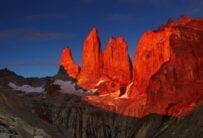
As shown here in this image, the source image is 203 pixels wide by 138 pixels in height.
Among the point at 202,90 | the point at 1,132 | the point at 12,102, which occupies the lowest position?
the point at 1,132

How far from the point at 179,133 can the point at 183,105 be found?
187 ft

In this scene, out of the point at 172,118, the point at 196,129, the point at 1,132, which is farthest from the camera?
the point at 172,118

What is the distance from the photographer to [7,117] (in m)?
25.1

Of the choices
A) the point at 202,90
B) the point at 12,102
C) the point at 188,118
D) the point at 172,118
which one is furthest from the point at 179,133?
the point at 12,102

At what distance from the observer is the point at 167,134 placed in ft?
500

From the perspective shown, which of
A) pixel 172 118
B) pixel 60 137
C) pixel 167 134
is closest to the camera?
pixel 60 137

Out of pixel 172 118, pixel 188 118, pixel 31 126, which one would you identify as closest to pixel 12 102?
pixel 31 126

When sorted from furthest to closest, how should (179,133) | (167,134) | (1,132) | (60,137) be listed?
1. (167,134)
2. (179,133)
3. (60,137)
4. (1,132)

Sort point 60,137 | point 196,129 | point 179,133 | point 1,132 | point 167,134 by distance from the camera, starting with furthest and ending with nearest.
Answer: point 167,134 < point 179,133 < point 196,129 < point 60,137 < point 1,132

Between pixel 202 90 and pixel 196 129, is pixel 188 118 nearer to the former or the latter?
pixel 196 129

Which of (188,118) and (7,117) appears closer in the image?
(7,117)

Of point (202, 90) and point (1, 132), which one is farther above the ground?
point (202, 90)

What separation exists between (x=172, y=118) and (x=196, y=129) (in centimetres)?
5494

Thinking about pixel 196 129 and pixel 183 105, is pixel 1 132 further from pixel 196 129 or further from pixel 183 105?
pixel 183 105
